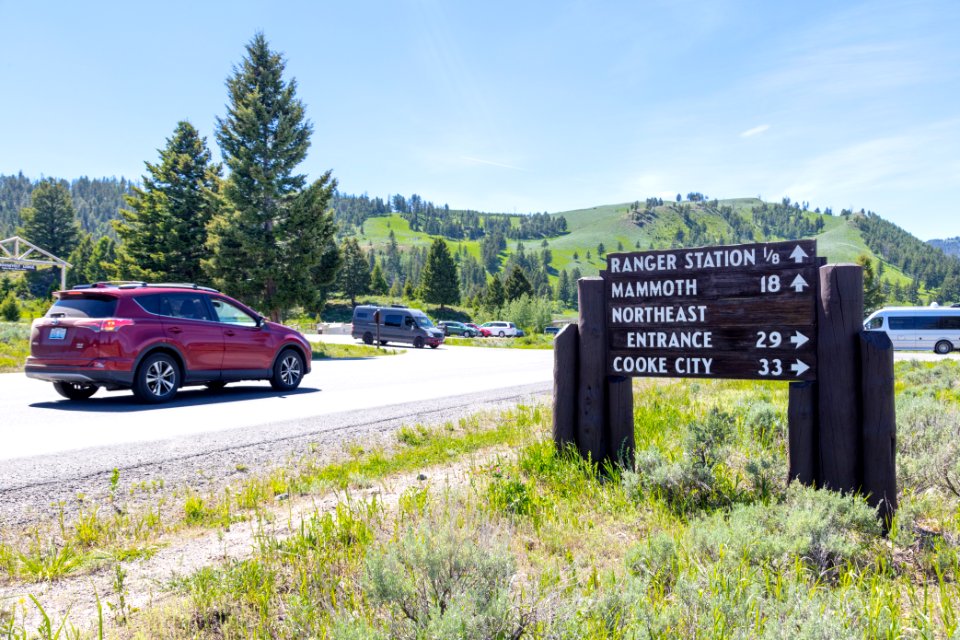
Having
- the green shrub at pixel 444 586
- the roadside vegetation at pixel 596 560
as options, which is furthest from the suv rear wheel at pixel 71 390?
the green shrub at pixel 444 586

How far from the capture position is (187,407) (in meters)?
8.70

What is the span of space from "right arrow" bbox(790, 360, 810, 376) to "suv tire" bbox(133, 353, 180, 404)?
8598mm

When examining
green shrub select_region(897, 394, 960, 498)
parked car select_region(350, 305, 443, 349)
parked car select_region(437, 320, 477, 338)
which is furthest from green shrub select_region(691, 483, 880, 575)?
parked car select_region(437, 320, 477, 338)

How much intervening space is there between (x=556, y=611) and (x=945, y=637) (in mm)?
1510

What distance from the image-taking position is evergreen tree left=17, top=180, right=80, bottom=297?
85.8 meters

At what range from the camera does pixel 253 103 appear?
100 ft

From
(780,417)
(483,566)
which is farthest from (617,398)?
(483,566)

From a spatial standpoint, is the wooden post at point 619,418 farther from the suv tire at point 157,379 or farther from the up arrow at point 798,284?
the suv tire at point 157,379

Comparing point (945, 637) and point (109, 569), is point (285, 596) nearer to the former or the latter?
point (109, 569)

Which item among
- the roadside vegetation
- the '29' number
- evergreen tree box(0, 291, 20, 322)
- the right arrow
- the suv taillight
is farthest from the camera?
evergreen tree box(0, 291, 20, 322)

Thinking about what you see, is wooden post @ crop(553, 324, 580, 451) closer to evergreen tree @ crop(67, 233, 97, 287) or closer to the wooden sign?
the wooden sign

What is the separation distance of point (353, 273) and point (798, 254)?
9652 centimetres

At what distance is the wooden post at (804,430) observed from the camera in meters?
3.90

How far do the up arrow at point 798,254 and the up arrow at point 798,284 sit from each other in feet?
0.34
